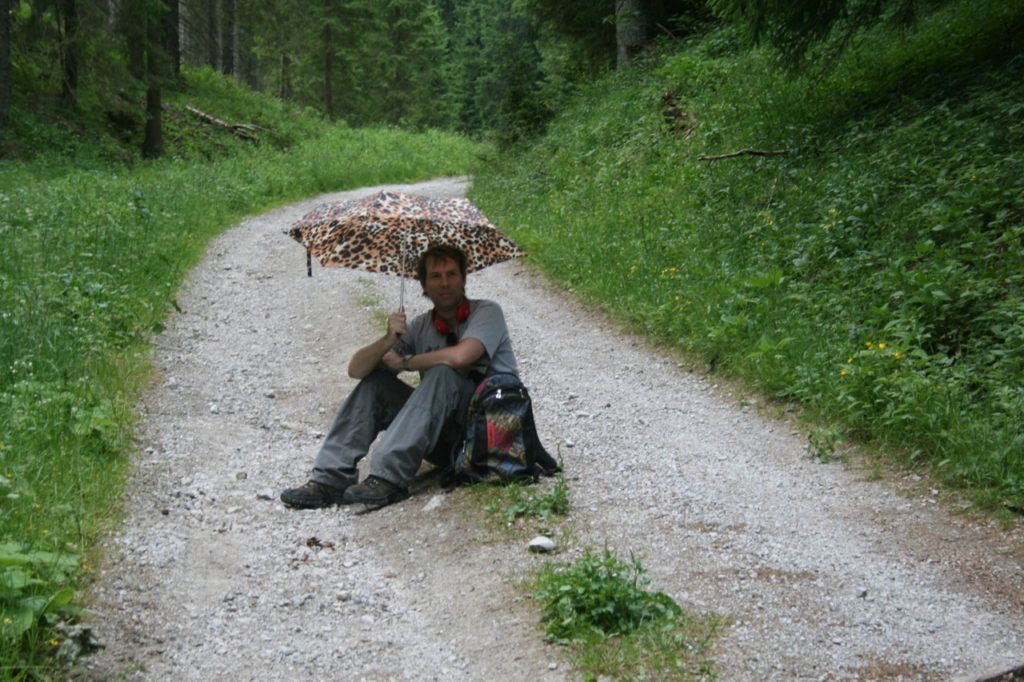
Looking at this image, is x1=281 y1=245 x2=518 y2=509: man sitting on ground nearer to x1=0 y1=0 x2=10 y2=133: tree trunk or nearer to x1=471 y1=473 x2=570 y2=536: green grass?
x1=471 y1=473 x2=570 y2=536: green grass

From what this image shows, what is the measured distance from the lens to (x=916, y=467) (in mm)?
6117

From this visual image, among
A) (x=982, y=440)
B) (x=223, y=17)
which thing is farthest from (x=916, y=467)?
(x=223, y=17)

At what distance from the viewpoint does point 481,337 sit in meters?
5.95

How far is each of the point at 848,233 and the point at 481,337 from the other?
4.77 m

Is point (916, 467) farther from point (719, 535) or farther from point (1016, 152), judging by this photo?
point (1016, 152)

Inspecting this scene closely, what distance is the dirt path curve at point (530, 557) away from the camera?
4008 millimetres

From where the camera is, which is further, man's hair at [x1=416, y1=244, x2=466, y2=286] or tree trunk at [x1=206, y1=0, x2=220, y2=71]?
tree trunk at [x1=206, y1=0, x2=220, y2=71]

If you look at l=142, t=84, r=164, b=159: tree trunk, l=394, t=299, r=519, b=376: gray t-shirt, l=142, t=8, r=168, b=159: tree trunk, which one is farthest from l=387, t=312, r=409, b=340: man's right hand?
l=142, t=84, r=164, b=159: tree trunk

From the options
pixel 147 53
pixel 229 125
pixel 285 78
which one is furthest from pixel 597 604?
pixel 285 78

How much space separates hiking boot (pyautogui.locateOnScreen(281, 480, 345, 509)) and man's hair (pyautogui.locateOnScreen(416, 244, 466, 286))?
1.31 metres

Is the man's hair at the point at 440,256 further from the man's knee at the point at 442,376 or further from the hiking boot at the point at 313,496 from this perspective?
the hiking boot at the point at 313,496

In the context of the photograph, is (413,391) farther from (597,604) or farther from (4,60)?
(4,60)

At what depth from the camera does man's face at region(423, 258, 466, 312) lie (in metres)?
5.95

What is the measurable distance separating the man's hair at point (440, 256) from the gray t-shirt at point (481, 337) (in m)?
0.26
